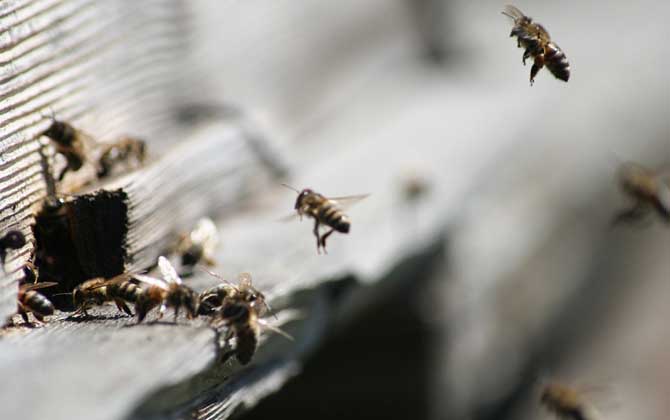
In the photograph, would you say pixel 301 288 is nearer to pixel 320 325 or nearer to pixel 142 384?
pixel 320 325

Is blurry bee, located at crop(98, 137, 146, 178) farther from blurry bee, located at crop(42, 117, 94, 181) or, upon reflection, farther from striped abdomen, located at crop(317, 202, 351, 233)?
striped abdomen, located at crop(317, 202, 351, 233)

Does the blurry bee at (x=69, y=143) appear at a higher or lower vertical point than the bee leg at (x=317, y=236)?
higher

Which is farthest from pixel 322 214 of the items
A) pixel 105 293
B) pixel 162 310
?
pixel 162 310

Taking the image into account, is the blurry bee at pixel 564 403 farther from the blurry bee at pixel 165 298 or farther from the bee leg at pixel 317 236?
the blurry bee at pixel 165 298

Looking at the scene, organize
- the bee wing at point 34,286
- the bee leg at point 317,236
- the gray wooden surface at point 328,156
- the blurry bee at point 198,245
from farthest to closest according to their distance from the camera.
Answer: the bee leg at point 317,236
the blurry bee at point 198,245
the bee wing at point 34,286
the gray wooden surface at point 328,156

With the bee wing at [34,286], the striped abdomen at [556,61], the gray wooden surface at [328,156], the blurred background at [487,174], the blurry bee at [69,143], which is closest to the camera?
the gray wooden surface at [328,156]

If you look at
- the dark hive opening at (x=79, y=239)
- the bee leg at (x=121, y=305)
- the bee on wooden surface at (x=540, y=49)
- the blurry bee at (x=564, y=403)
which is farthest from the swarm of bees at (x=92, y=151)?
the blurry bee at (x=564, y=403)

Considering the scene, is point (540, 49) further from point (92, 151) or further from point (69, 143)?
point (69, 143)
